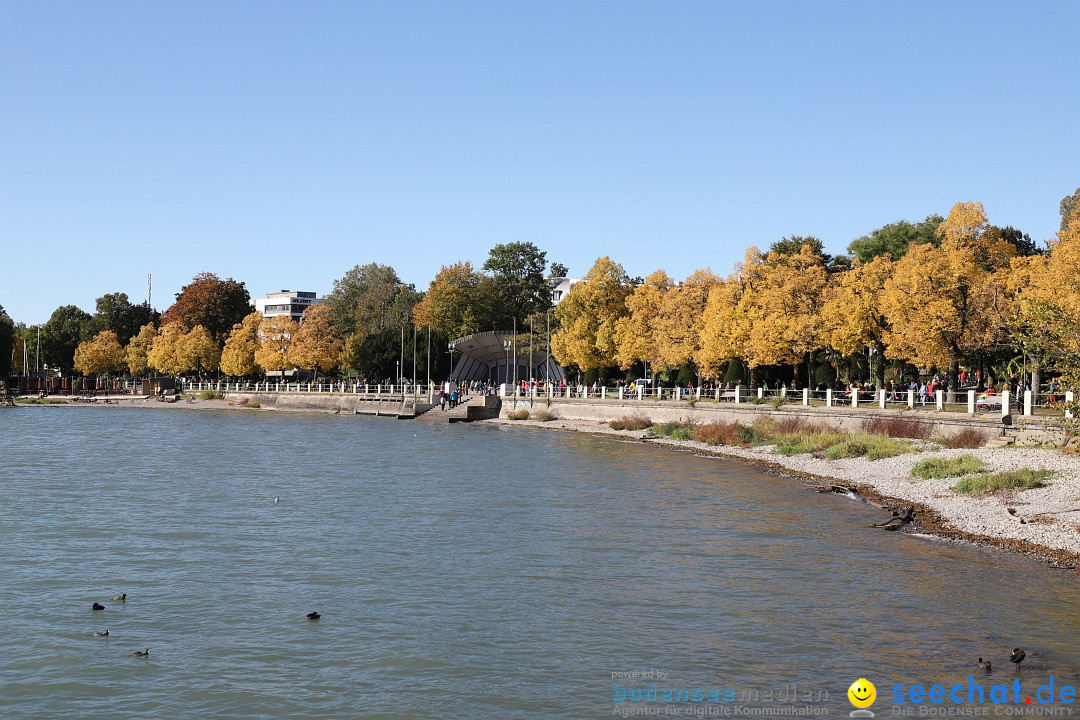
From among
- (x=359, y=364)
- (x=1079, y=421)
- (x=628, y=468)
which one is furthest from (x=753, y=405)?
(x=359, y=364)

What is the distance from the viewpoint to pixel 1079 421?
2075 centimetres

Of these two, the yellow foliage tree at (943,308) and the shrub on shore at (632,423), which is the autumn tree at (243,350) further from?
the yellow foliage tree at (943,308)

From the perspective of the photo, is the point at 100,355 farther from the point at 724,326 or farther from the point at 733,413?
the point at 733,413

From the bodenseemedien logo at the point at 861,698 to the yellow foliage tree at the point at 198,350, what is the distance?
409 feet

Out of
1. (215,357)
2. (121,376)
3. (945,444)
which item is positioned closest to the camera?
(945,444)

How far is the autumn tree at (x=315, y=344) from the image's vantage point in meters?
115

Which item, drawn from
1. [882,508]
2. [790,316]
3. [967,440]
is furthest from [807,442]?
[882,508]

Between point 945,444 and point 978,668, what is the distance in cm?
2647

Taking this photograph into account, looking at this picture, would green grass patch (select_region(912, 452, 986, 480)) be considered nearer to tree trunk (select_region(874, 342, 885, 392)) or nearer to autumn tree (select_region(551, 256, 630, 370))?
tree trunk (select_region(874, 342, 885, 392))

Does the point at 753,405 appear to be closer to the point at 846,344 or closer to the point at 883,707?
the point at 846,344

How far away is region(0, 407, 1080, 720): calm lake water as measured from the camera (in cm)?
1370

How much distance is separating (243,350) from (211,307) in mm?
14658

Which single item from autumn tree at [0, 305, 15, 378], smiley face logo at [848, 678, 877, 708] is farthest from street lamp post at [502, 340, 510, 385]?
smiley face logo at [848, 678, 877, 708]

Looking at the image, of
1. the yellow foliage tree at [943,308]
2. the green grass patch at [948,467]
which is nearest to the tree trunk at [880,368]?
the yellow foliage tree at [943,308]
